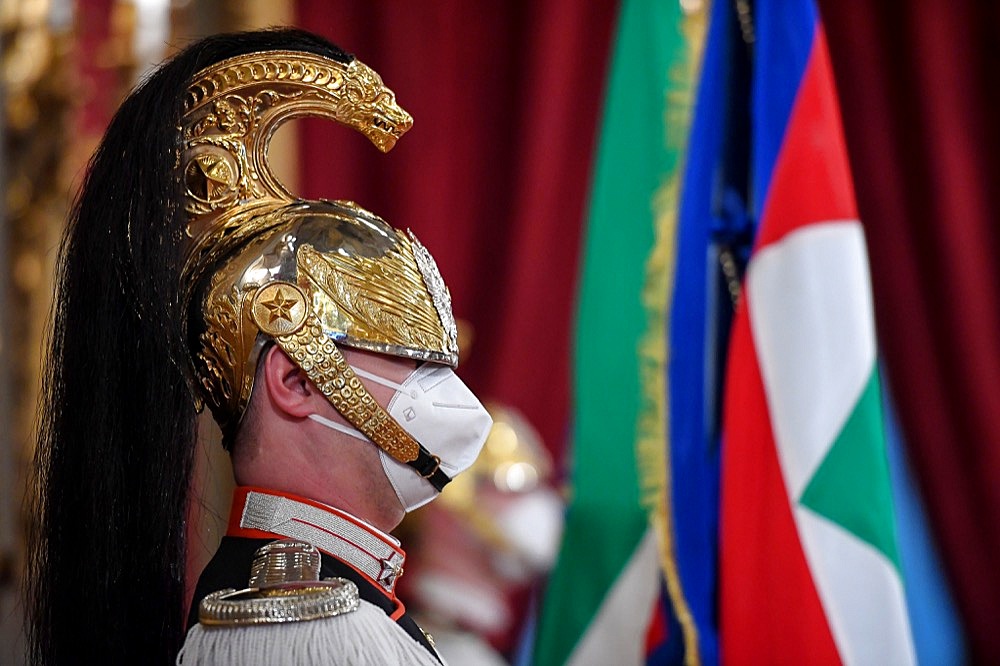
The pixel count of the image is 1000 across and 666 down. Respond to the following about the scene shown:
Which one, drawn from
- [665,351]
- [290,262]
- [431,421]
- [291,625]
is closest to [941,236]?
[665,351]

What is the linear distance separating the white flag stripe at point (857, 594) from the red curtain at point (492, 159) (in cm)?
156

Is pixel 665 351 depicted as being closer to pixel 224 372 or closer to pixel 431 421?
pixel 431 421

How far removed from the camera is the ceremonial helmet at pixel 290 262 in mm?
1231

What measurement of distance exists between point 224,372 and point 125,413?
11 centimetres

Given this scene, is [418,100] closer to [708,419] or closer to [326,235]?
[708,419]

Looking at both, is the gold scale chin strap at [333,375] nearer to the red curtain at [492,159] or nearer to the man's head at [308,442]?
the man's head at [308,442]

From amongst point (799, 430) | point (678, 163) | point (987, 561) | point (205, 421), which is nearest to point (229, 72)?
point (205, 421)

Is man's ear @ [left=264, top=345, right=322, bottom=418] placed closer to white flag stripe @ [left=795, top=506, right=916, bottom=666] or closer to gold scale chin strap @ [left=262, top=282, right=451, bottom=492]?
gold scale chin strap @ [left=262, top=282, right=451, bottom=492]

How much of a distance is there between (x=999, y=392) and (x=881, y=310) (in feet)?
1.09

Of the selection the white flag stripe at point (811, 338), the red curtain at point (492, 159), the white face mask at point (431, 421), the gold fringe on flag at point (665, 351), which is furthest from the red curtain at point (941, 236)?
the white face mask at point (431, 421)

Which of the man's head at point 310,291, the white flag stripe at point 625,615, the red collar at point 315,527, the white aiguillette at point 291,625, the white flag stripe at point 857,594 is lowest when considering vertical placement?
the white flag stripe at point 625,615

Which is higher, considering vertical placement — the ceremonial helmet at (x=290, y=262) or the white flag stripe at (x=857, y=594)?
the ceremonial helmet at (x=290, y=262)

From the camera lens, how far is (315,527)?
1.25 m

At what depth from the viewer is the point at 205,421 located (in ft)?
5.08
